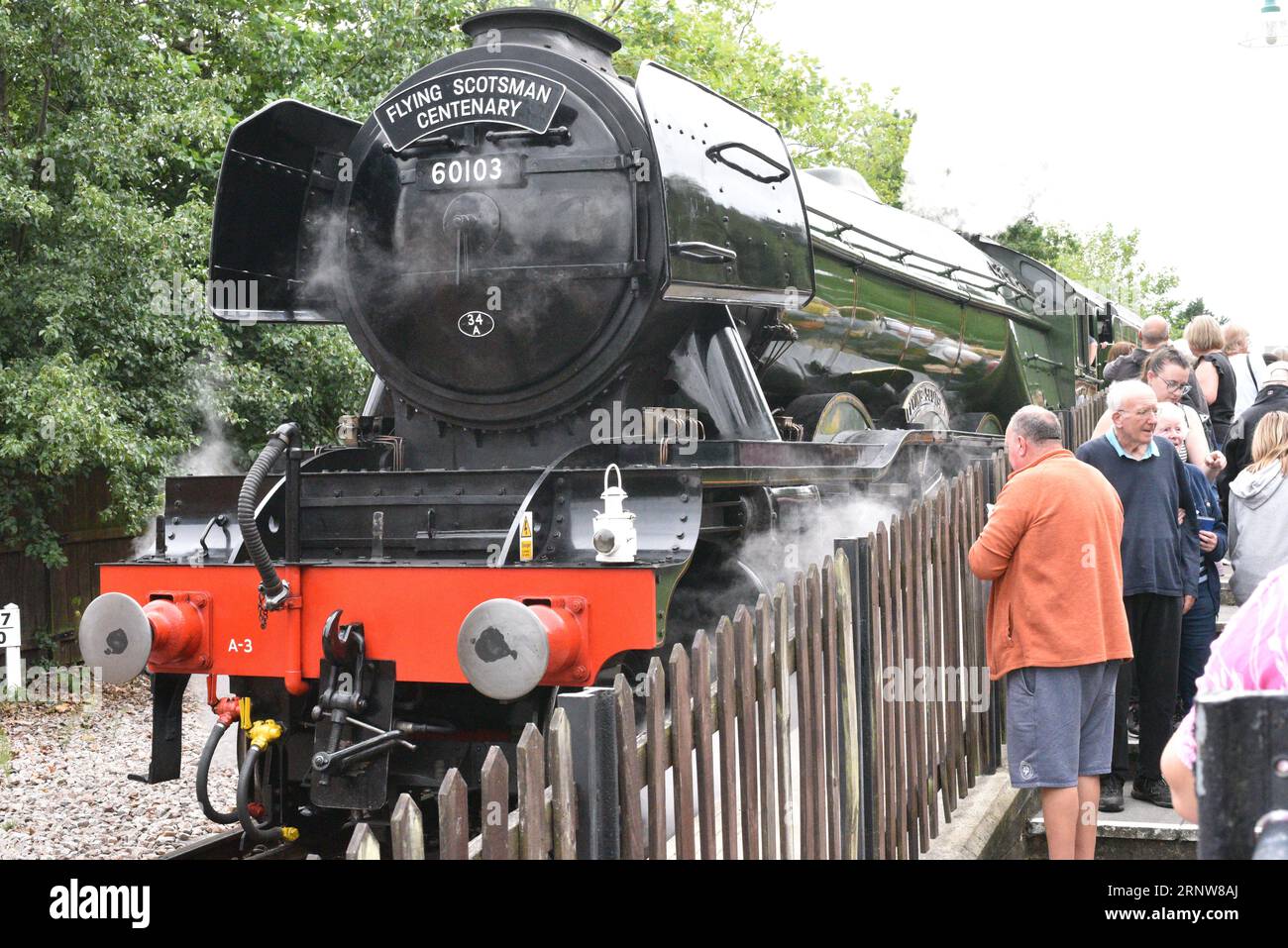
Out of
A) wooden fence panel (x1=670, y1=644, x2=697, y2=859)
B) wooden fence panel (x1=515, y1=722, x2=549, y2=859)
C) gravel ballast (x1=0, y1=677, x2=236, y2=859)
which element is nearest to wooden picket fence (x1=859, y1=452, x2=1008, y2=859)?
wooden fence panel (x1=670, y1=644, x2=697, y2=859)

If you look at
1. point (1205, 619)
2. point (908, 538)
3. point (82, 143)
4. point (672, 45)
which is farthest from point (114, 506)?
point (672, 45)

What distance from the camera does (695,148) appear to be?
471 cm

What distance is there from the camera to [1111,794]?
4633 mm

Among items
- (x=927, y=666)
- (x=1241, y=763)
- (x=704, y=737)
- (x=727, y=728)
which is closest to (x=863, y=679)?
(x=927, y=666)

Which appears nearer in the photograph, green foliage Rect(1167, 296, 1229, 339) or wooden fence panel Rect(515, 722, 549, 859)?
wooden fence panel Rect(515, 722, 549, 859)

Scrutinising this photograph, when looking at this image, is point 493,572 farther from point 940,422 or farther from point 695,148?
point 940,422

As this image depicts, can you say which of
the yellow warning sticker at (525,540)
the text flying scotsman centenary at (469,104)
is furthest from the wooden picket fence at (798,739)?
the text flying scotsman centenary at (469,104)

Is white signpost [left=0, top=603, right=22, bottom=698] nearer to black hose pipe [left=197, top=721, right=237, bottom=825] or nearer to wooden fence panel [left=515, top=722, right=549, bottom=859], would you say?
black hose pipe [left=197, top=721, right=237, bottom=825]

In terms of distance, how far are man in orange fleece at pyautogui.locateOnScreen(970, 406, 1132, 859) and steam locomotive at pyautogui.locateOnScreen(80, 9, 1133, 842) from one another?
1.01 meters

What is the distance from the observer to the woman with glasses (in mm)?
5551

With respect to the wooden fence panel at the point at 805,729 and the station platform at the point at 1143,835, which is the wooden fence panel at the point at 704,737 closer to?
the wooden fence panel at the point at 805,729

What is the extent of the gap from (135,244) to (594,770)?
7136 millimetres

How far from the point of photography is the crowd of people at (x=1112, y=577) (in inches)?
147
